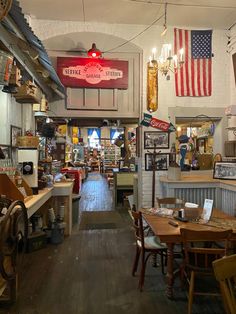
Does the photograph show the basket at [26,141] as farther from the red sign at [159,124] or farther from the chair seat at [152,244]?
the red sign at [159,124]

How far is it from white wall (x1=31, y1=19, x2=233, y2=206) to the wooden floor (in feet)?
6.33

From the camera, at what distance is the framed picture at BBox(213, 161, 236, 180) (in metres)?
5.30

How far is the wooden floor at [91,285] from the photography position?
3.01 m

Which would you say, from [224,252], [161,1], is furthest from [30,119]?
[224,252]

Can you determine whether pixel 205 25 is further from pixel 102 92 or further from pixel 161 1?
pixel 102 92

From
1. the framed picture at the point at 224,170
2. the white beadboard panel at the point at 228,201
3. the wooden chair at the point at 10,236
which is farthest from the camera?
the framed picture at the point at 224,170

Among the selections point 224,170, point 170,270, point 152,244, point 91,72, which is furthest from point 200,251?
point 91,72

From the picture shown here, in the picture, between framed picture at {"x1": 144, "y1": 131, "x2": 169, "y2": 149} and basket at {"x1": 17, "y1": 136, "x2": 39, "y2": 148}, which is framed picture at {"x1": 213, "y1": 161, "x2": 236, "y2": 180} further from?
basket at {"x1": 17, "y1": 136, "x2": 39, "y2": 148}

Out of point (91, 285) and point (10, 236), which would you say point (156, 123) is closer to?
point (91, 285)

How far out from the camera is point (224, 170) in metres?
5.46

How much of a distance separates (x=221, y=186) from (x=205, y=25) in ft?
11.2

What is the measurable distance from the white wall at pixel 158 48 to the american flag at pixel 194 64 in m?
0.13

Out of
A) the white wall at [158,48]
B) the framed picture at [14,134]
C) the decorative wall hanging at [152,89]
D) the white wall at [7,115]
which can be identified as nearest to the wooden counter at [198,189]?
the white wall at [158,48]

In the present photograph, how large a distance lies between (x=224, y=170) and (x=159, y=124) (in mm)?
1600
